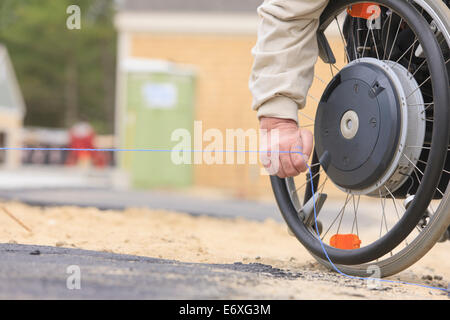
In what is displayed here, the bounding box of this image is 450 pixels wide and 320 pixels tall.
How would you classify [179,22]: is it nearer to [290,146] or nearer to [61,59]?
[290,146]

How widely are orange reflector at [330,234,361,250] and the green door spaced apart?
566 cm

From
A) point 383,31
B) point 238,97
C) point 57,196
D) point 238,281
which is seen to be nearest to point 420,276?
point 383,31

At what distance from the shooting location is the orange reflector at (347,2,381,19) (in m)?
1.57

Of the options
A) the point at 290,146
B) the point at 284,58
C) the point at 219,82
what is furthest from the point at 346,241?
the point at 219,82

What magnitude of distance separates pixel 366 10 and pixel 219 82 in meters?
6.81

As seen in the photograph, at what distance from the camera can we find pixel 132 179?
726 centimetres

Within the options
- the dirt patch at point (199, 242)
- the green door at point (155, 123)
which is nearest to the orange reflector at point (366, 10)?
the dirt patch at point (199, 242)

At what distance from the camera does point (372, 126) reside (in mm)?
1410

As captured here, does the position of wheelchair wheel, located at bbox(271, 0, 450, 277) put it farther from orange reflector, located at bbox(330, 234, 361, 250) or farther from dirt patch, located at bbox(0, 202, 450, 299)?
dirt patch, located at bbox(0, 202, 450, 299)

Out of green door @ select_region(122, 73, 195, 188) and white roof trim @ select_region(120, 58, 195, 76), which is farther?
white roof trim @ select_region(120, 58, 195, 76)

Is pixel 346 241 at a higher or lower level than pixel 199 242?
higher

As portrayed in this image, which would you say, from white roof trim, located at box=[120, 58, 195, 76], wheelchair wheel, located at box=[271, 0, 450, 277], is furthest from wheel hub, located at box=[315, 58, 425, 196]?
white roof trim, located at box=[120, 58, 195, 76]

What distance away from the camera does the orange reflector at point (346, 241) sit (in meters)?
1.57
